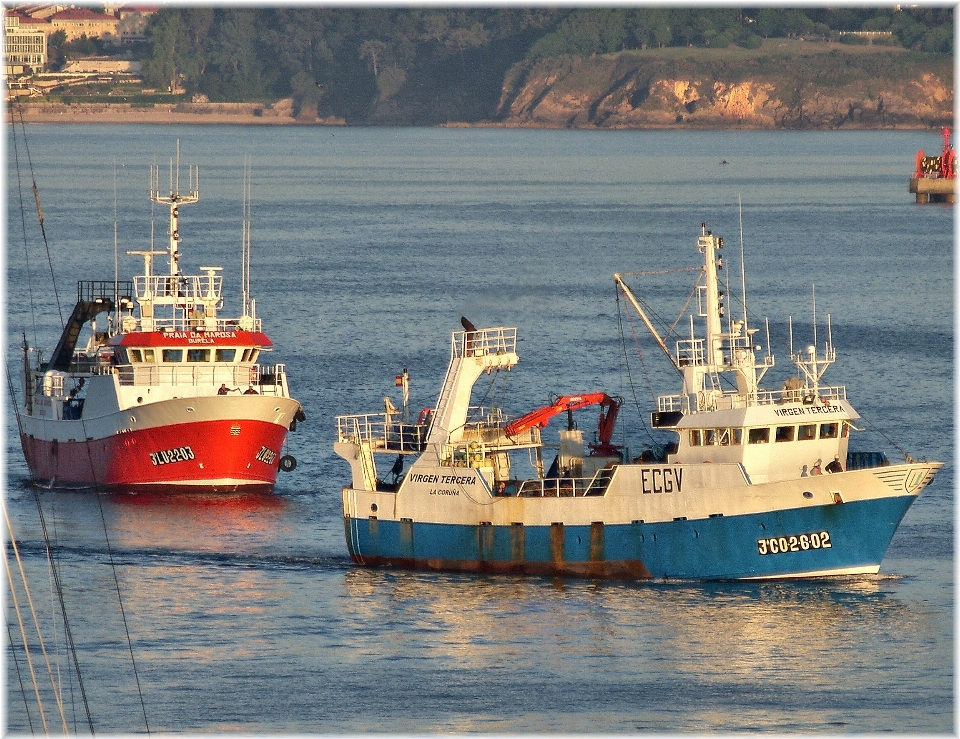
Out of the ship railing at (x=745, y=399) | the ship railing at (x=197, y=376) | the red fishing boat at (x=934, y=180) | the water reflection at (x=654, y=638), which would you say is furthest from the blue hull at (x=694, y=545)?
the red fishing boat at (x=934, y=180)

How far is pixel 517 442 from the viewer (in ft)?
190

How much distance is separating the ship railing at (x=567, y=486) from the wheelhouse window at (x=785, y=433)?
13.8 feet

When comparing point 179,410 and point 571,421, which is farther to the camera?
point 179,410

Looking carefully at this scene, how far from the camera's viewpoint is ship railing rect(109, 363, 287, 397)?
69875 mm

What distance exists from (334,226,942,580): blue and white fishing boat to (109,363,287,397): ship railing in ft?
40.9

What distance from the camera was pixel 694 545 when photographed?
5400 cm

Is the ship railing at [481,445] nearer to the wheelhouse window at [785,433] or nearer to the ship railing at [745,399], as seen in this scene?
the ship railing at [745,399]

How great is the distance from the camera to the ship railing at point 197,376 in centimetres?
6988

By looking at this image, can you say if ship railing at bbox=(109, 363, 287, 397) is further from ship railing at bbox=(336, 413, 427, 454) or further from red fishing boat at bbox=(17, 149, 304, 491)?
ship railing at bbox=(336, 413, 427, 454)

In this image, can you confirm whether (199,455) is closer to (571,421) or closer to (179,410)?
(179,410)

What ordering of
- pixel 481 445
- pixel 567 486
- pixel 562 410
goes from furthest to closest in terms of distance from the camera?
pixel 562 410, pixel 481 445, pixel 567 486

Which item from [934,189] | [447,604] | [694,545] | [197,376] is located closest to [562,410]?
[694,545]

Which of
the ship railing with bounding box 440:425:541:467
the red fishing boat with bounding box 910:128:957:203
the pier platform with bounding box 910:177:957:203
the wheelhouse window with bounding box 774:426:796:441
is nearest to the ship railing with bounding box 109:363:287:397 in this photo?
the ship railing with bounding box 440:425:541:467

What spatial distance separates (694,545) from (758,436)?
3032 mm
